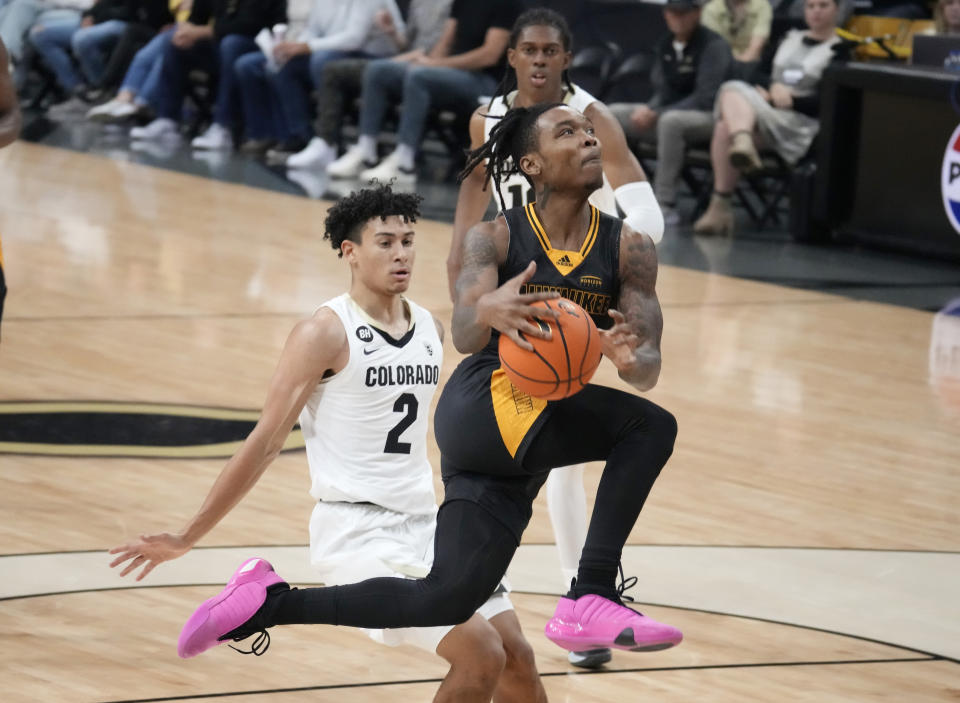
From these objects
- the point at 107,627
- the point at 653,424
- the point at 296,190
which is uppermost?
the point at 653,424

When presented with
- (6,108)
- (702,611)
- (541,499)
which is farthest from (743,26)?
(6,108)

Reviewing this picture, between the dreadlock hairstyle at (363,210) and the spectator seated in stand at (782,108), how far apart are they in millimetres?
7477

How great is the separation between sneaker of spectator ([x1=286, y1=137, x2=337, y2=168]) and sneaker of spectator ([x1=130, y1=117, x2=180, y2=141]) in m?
2.10

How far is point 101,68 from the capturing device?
1670 cm

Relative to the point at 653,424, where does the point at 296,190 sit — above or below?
below

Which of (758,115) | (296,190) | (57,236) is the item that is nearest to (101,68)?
(296,190)

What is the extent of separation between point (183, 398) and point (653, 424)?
3587mm

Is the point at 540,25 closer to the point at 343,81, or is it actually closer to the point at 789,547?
the point at 789,547

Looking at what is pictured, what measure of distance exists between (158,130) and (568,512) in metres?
11.6

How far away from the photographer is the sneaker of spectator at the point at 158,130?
15.4 metres

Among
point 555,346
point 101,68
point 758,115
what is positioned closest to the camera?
point 555,346

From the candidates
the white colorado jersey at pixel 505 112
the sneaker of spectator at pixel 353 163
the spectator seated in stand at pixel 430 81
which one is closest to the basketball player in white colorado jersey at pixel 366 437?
the white colorado jersey at pixel 505 112

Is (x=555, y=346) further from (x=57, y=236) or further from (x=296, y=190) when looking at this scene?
(x=296, y=190)

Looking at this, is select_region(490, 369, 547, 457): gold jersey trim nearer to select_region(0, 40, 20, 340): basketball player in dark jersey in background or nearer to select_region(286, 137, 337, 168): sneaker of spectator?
select_region(0, 40, 20, 340): basketball player in dark jersey in background
